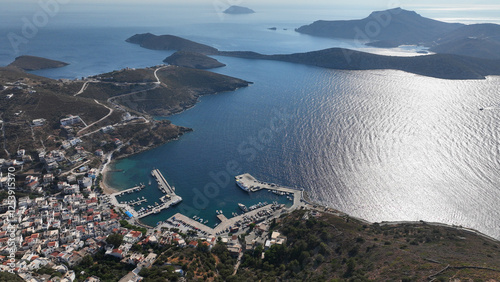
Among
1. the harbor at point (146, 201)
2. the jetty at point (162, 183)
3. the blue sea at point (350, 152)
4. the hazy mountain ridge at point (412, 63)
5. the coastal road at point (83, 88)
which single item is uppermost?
the hazy mountain ridge at point (412, 63)

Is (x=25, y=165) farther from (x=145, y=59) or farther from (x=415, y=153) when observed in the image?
(x=145, y=59)

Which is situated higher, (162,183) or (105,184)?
(162,183)

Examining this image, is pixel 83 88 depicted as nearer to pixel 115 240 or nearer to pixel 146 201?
pixel 146 201

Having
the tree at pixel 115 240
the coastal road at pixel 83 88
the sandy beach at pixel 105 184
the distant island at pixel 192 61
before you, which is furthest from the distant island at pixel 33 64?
the tree at pixel 115 240

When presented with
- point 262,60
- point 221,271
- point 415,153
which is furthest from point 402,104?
point 262,60

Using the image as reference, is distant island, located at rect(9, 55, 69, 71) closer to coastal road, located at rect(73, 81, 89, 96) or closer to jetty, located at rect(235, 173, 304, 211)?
coastal road, located at rect(73, 81, 89, 96)

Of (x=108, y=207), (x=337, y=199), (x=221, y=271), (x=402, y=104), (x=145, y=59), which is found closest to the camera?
(x=221, y=271)

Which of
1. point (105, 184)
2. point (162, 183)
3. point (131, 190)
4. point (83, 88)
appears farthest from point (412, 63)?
point (105, 184)

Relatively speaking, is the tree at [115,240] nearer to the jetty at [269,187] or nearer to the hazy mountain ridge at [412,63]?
the jetty at [269,187]

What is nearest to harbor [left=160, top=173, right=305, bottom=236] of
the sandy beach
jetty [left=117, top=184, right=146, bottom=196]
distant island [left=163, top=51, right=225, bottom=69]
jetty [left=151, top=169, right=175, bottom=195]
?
jetty [left=151, top=169, right=175, bottom=195]

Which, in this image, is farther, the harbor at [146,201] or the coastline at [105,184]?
the coastline at [105,184]

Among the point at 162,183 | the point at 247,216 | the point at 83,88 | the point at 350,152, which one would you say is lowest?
the point at 247,216
